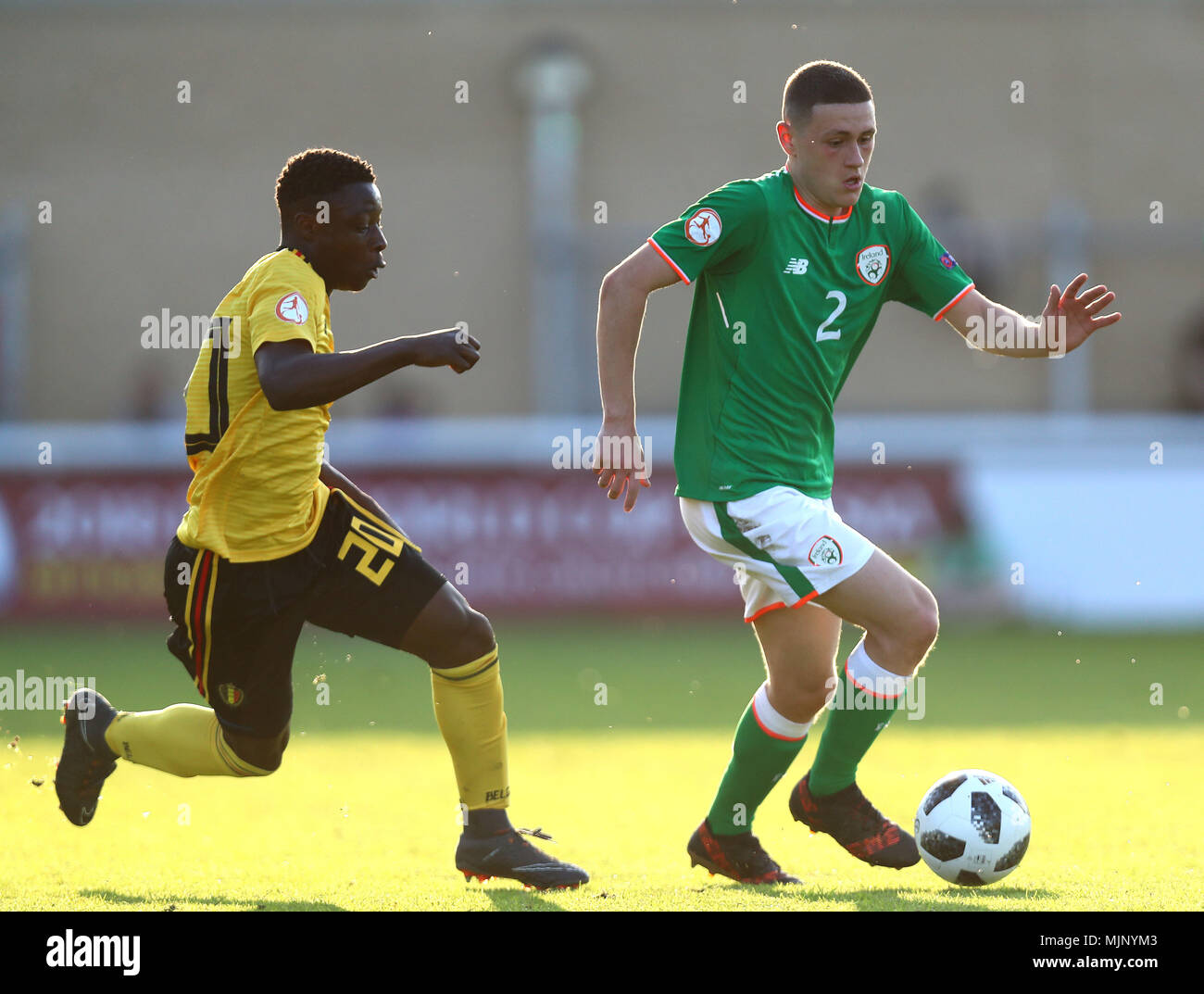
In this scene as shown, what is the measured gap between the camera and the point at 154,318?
1927 centimetres

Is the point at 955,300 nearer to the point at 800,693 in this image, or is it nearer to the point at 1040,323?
the point at 1040,323

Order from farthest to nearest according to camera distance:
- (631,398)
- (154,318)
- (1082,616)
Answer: (154,318) → (1082,616) → (631,398)

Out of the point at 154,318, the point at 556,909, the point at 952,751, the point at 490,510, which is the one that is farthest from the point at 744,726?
the point at 154,318

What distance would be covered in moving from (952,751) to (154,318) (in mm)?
14238

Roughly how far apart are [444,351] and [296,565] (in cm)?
92

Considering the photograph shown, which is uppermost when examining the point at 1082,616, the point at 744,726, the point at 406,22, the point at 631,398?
the point at 406,22

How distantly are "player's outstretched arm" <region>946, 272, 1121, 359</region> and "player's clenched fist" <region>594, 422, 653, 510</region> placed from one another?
1193 millimetres

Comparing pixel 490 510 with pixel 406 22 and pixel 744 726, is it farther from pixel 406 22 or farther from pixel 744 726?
pixel 406 22

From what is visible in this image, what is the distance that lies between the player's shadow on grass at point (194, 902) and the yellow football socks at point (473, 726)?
2.05 ft

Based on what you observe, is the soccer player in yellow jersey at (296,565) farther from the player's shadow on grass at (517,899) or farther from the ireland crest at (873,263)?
the ireland crest at (873,263)

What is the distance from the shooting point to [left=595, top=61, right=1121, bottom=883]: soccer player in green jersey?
450cm

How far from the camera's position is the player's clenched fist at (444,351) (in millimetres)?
4039

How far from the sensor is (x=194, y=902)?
434 centimetres

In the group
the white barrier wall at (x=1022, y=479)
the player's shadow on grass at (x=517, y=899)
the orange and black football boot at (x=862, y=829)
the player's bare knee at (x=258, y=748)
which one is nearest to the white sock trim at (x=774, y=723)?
the orange and black football boot at (x=862, y=829)
